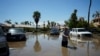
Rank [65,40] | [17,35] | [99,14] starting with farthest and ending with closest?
[99,14], [17,35], [65,40]

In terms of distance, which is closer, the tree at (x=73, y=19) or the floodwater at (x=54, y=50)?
the floodwater at (x=54, y=50)

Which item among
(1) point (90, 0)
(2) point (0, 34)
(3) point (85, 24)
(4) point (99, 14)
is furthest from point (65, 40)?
(4) point (99, 14)

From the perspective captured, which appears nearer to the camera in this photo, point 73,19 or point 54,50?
point 54,50

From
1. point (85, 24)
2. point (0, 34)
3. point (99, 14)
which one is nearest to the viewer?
point (0, 34)

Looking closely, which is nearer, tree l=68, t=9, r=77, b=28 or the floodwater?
the floodwater

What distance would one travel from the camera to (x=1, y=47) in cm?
818

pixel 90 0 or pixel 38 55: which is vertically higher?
pixel 90 0

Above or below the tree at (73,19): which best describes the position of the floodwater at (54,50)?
below

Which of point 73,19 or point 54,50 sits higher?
point 73,19

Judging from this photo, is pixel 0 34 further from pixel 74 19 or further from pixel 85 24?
pixel 74 19

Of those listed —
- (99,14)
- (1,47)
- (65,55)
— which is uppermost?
(99,14)

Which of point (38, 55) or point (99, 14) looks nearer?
point (38, 55)

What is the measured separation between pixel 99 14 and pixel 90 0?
38212 mm

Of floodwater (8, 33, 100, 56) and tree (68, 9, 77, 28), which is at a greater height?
tree (68, 9, 77, 28)
